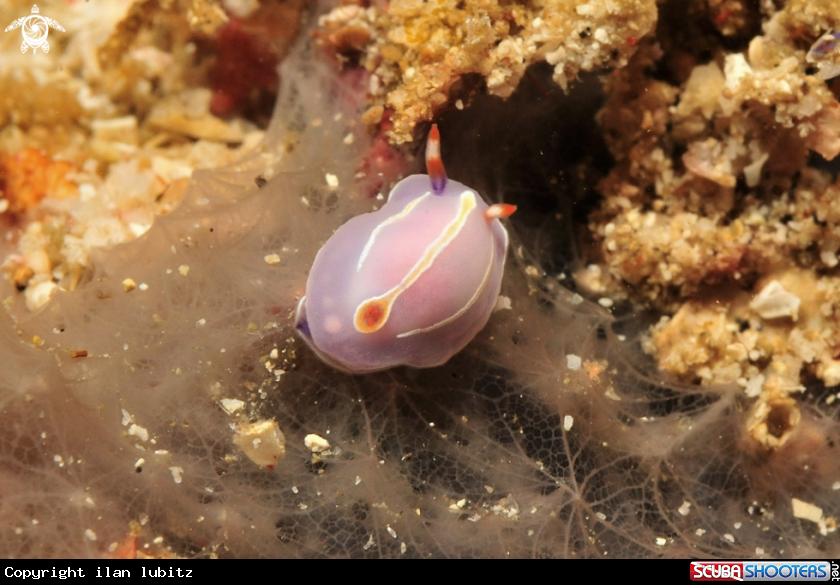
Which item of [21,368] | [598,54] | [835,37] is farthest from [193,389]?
[835,37]

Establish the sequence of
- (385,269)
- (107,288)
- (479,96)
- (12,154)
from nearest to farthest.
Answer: (385,269)
(107,288)
(479,96)
(12,154)

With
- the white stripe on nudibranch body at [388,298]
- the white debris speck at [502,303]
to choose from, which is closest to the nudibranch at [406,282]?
the white stripe on nudibranch body at [388,298]

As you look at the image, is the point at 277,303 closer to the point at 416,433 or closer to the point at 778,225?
the point at 416,433

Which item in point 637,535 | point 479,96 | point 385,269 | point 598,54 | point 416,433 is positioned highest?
point 598,54

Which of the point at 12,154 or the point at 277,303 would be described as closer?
the point at 277,303

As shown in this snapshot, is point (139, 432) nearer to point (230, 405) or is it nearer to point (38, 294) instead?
point (230, 405)

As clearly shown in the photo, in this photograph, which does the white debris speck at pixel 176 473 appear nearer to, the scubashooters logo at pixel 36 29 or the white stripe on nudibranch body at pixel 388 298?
the white stripe on nudibranch body at pixel 388 298

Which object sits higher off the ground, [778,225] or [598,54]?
[598,54]
